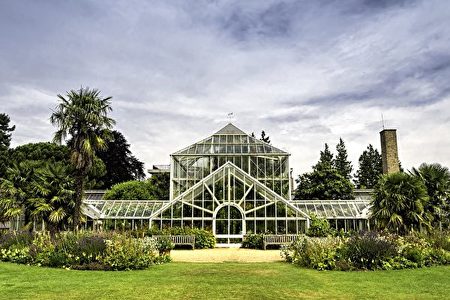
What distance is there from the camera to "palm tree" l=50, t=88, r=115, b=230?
1838 centimetres

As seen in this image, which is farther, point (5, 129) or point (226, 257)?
point (5, 129)

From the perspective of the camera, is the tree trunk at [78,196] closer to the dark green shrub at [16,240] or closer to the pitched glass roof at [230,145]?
→ the dark green shrub at [16,240]

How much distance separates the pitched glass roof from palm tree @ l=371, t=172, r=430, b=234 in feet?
40.7

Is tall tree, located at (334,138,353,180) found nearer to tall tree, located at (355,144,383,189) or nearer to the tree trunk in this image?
tall tree, located at (355,144,383,189)

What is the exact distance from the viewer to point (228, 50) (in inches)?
501

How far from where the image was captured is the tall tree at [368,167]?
54.1 metres

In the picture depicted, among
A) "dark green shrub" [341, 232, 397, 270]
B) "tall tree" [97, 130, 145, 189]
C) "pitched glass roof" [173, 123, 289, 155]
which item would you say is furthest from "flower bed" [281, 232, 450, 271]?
"tall tree" [97, 130, 145, 189]

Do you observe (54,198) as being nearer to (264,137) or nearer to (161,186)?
(161,186)

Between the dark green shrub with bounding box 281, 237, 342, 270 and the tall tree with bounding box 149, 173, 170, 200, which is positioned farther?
the tall tree with bounding box 149, 173, 170, 200

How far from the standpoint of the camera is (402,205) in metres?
17.2

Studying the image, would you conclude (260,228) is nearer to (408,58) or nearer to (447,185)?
(447,185)

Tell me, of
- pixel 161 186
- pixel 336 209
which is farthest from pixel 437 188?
pixel 161 186

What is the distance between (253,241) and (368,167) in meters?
37.6

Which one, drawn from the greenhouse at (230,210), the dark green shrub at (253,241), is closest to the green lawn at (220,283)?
the dark green shrub at (253,241)
